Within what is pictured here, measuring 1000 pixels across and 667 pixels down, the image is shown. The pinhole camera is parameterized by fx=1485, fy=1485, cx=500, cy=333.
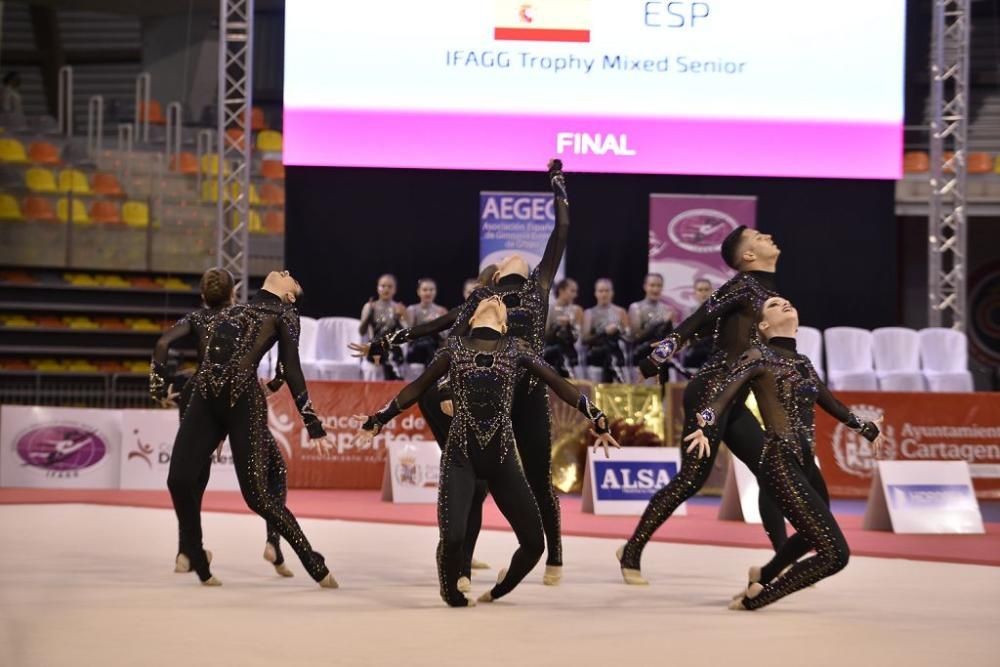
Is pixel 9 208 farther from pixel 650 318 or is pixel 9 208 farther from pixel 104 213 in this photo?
pixel 650 318

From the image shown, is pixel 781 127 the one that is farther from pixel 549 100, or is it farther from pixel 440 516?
pixel 440 516

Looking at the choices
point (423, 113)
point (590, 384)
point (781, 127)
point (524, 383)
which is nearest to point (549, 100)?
point (423, 113)

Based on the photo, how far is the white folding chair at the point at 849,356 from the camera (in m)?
17.0

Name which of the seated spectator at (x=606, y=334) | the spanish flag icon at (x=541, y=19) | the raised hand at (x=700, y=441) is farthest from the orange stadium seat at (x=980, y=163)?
the raised hand at (x=700, y=441)

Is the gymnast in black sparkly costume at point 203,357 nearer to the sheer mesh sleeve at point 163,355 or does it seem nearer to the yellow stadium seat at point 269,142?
the sheer mesh sleeve at point 163,355

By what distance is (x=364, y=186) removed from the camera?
1975 centimetres

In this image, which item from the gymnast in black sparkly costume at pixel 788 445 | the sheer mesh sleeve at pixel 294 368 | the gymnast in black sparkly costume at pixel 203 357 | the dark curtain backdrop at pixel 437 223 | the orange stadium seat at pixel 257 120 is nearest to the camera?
the gymnast in black sparkly costume at pixel 788 445

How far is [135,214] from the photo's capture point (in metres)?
20.4

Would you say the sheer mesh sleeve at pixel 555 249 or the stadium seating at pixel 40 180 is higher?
the stadium seating at pixel 40 180

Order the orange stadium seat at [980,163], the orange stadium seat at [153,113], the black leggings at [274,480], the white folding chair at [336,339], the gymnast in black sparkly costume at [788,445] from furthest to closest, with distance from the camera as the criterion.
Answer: the orange stadium seat at [153,113] < the orange stadium seat at [980,163] < the white folding chair at [336,339] < the black leggings at [274,480] < the gymnast in black sparkly costume at [788,445]

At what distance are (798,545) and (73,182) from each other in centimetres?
1604

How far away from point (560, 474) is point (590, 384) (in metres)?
0.89

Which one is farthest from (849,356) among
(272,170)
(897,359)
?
(272,170)

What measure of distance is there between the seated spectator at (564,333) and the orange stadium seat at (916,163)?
21.2 ft
